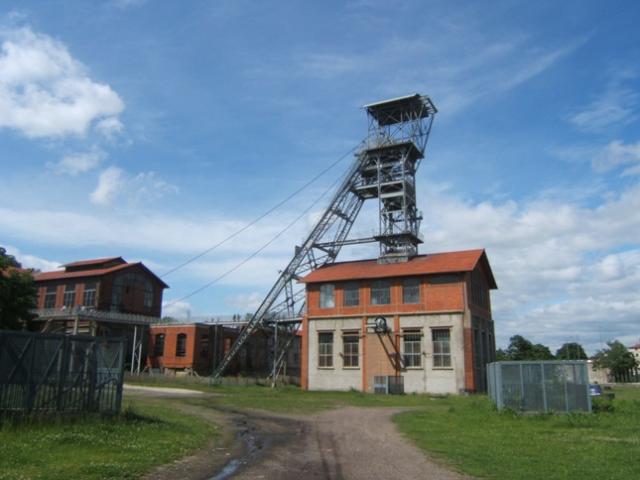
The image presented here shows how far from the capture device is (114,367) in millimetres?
18234

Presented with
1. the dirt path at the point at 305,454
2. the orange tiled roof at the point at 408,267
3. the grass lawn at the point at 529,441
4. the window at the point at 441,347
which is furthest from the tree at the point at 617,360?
the dirt path at the point at 305,454

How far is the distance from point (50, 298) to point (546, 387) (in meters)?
57.6

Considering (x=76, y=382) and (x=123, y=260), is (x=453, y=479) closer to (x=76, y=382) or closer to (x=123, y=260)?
(x=76, y=382)

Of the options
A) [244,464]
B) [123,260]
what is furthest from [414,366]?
[123,260]

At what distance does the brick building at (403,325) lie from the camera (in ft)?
137

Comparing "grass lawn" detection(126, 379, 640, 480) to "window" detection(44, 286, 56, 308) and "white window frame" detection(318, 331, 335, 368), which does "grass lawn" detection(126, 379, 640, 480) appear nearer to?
"white window frame" detection(318, 331, 335, 368)

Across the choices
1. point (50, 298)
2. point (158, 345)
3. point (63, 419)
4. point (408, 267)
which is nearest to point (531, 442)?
point (63, 419)

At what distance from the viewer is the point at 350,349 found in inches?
1799

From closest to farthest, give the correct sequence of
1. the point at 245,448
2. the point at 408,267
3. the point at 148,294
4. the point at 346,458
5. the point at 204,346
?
the point at 346,458 < the point at 245,448 < the point at 408,267 < the point at 204,346 < the point at 148,294

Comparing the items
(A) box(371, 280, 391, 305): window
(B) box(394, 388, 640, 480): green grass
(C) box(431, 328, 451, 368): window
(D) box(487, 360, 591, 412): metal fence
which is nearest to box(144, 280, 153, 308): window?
(A) box(371, 280, 391, 305): window

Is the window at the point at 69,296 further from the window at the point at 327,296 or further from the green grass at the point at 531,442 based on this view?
the green grass at the point at 531,442

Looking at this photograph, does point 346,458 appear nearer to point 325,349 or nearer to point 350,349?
point 350,349

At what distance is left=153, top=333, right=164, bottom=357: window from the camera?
58.6 metres

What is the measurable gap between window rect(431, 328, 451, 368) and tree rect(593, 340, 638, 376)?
85748 mm
